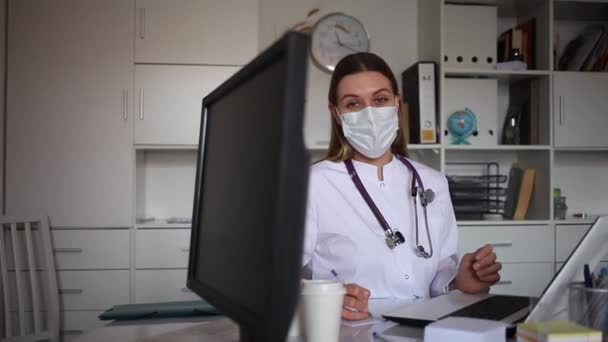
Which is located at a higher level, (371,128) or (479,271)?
(371,128)

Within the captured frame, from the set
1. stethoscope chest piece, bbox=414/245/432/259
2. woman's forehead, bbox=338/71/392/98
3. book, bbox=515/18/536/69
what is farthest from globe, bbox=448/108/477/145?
stethoscope chest piece, bbox=414/245/432/259

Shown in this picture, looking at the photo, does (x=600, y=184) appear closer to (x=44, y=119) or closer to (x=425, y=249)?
(x=425, y=249)

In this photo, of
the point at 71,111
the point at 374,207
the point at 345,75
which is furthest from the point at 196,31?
the point at 374,207

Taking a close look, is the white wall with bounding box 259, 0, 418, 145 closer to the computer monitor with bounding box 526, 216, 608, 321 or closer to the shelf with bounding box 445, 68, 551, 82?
the shelf with bounding box 445, 68, 551, 82

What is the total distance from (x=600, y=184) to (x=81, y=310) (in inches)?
126

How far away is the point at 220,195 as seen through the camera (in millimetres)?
834

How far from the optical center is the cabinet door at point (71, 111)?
2.71 meters

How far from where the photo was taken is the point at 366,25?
3166 mm

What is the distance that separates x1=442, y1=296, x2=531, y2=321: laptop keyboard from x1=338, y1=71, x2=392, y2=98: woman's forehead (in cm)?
72

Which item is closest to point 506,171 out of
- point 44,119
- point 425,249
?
point 425,249

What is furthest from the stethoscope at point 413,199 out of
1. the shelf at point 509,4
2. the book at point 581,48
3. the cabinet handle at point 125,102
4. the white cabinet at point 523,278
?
the book at point 581,48

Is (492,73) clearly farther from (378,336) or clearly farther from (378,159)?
(378,336)

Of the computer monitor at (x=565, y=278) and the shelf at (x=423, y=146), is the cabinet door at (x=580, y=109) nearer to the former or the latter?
the shelf at (x=423, y=146)

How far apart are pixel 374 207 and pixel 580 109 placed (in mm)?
2011
